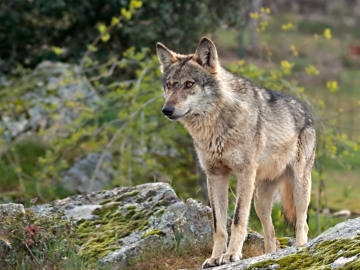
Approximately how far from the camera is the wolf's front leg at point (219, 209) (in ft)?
19.8

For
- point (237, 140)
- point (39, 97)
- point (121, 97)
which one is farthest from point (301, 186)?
point (39, 97)

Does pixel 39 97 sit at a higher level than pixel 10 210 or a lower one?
higher

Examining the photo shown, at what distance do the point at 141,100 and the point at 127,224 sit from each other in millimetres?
4768

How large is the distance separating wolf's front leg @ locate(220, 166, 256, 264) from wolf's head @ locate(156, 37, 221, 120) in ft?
2.30

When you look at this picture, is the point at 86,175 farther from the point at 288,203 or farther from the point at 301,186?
the point at 301,186

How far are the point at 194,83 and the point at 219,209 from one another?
3.80 ft

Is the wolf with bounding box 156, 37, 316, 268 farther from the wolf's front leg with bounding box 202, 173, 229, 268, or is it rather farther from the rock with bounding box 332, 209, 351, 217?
the rock with bounding box 332, 209, 351, 217

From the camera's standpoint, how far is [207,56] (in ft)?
21.4

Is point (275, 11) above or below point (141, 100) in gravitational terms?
above

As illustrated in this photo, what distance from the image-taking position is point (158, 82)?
428 inches

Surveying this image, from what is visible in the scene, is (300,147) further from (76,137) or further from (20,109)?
(20,109)

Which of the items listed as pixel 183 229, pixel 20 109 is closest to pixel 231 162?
pixel 183 229

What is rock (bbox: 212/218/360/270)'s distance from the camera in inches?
165

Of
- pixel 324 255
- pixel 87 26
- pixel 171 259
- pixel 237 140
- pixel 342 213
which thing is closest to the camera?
pixel 324 255
